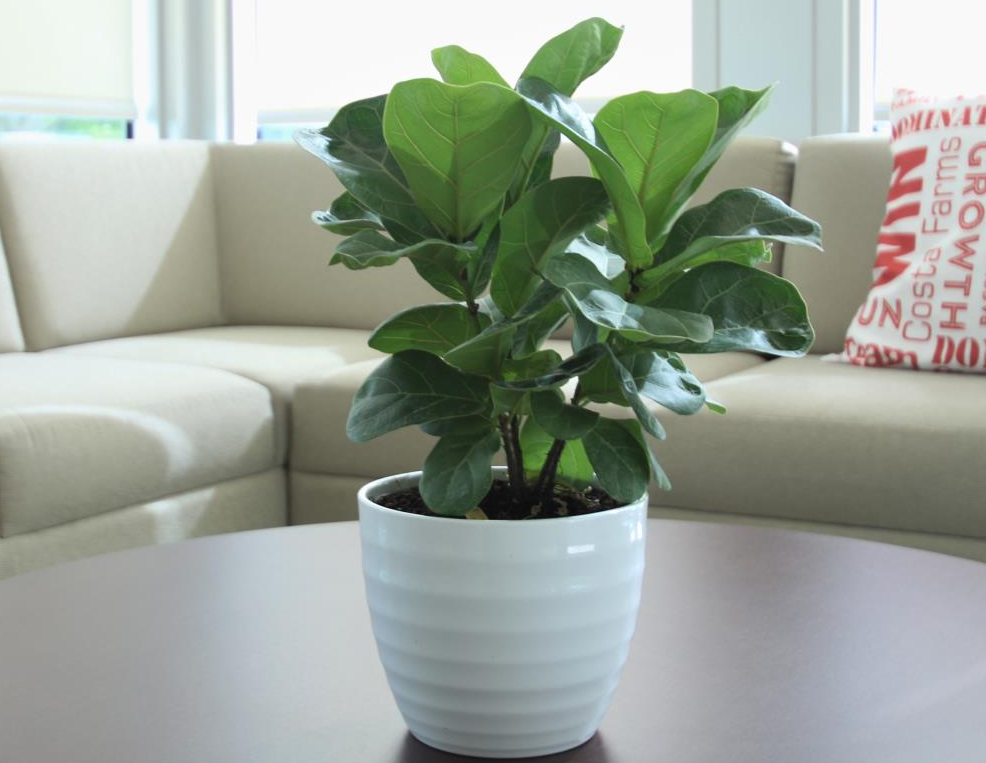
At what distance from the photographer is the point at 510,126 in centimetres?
65

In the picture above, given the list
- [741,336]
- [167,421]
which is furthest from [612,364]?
[167,421]

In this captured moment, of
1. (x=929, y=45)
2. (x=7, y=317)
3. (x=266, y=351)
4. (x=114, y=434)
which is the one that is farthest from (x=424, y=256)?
(x=929, y=45)

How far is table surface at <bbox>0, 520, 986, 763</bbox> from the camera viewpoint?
0.74 metres

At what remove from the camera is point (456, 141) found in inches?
25.6

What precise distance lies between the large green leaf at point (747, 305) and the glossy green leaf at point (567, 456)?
121 millimetres

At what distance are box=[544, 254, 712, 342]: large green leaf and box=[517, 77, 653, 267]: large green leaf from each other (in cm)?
5

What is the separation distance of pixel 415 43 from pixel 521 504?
340cm

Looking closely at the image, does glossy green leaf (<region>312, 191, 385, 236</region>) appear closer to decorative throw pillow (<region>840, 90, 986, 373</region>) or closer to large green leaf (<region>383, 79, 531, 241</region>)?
large green leaf (<region>383, 79, 531, 241</region>)

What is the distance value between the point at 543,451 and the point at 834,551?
0.51 meters

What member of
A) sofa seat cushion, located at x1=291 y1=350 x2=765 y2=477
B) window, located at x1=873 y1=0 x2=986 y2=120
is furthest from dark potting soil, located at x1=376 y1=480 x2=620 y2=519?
window, located at x1=873 y1=0 x2=986 y2=120

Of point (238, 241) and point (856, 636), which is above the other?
point (238, 241)

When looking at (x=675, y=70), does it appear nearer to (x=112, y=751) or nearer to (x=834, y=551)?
(x=834, y=551)

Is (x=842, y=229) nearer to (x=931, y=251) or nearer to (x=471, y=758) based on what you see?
(x=931, y=251)

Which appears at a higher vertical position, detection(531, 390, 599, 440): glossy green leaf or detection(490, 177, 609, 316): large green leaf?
detection(490, 177, 609, 316): large green leaf
